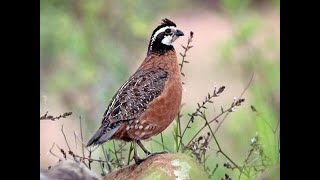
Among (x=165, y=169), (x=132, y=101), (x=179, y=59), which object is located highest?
(x=179, y=59)

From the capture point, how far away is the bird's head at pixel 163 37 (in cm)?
277

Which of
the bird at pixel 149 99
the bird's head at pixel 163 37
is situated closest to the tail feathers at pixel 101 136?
the bird at pixel 149 99

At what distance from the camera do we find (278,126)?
113 inches

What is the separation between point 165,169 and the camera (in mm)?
2684

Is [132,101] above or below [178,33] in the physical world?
below

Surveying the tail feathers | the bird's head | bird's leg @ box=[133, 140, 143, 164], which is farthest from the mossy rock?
the bird's head

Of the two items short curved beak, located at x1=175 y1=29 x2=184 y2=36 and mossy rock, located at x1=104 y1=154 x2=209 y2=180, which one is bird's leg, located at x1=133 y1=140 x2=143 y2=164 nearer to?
mossy rock, located at x1=104 y1=154 x2=209 y2=180

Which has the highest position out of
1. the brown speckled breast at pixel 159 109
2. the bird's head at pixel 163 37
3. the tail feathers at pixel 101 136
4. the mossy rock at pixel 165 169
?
the bird's head at pixel 163 37

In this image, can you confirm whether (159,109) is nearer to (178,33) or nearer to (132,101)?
(132,101)

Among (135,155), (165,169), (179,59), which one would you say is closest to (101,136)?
(135,155)

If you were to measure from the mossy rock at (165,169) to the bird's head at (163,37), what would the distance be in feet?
1.11

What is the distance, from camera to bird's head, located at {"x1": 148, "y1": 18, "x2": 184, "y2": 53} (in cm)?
277

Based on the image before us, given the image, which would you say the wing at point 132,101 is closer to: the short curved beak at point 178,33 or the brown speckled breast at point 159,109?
the brown speckled breast at point 159,109

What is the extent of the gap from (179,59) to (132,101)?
0.71 feet
